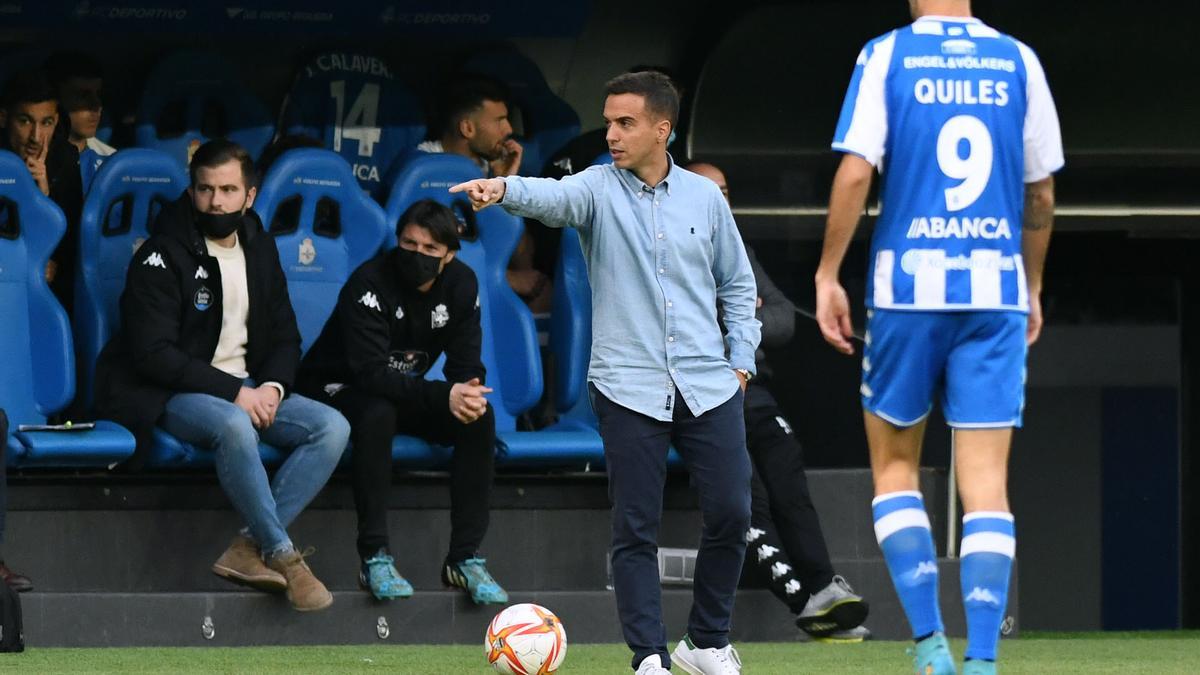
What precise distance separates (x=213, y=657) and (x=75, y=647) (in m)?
0.79

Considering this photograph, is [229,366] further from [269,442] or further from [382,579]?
[382,579]

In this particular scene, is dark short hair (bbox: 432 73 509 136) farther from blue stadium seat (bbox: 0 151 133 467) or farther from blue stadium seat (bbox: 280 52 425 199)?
blue stadium seat (bbox: 0 151 133 467)

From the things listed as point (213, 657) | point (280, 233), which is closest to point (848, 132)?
point (213, 657)

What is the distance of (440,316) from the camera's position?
7477 mm

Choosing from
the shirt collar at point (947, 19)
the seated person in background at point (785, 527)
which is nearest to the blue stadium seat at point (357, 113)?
the seated person in background at point (785, 527)

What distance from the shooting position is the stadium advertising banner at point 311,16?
8.32m

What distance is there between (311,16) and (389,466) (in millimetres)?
2378

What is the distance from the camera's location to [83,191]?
7.82 metres

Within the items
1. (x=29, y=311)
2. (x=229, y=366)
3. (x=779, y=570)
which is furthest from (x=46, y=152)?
(x=779, y=570)

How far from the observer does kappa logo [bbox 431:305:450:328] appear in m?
7.47

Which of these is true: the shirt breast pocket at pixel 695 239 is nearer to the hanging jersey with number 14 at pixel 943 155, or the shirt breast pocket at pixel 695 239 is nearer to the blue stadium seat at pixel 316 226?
the hanging jersey with number 14 at pixel 943 155

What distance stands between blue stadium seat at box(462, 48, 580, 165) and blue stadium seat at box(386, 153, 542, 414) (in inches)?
34.2

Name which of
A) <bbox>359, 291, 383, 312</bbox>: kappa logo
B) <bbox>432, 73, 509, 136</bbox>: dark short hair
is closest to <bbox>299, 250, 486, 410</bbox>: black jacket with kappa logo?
<bbox>359, 291, 383, 312</bbox>: kappa logo

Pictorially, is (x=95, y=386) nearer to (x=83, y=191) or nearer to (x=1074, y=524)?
(x=83, y=191)
